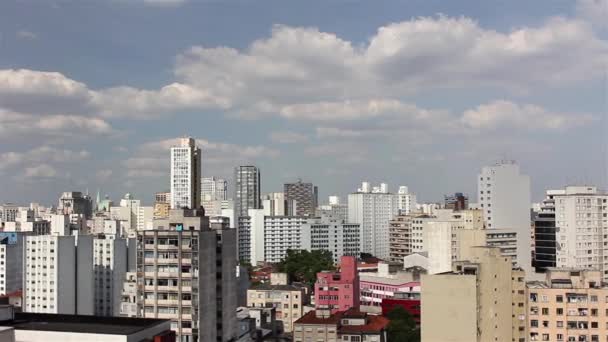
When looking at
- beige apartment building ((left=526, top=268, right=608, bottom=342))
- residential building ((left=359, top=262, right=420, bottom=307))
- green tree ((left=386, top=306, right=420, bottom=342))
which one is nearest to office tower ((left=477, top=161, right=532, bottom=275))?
residential building ((left=359, top=262, right=420, bottom=307))

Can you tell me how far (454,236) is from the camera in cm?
953

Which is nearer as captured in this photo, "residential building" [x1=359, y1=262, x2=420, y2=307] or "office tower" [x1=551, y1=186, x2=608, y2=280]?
"residential building" [x1=359, y1=262, x2=420, y2=307]

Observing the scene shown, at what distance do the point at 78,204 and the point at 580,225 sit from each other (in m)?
10.9

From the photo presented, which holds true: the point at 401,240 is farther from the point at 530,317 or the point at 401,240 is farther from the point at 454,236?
the point at 530,317

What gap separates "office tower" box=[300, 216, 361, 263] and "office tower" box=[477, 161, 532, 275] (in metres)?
4.45

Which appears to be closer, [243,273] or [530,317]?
[530,317]

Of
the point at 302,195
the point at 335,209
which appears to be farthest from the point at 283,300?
the point at 302,195

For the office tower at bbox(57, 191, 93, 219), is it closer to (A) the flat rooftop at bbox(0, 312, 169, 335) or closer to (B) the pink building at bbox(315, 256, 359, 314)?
(B) the pink building at bbox(315, 256, 359, 314)

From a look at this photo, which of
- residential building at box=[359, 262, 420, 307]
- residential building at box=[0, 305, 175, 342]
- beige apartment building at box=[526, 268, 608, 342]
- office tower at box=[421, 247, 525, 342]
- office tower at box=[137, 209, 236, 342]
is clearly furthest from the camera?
residential building at box=[359, 262, 420, 307]

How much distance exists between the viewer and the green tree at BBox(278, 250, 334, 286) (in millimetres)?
10578

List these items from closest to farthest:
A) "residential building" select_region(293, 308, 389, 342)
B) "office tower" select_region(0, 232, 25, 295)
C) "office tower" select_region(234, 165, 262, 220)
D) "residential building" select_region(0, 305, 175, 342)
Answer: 1. "residential building" select_region(0, 305, 175, 342)
2. "residential building" select_region(293, 308, 389, 342)
3. "office tower" select_region(0, 232, 25, 295)
4. "office tower" select_region(234, 165, 262, 220)

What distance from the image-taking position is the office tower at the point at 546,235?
994 cm

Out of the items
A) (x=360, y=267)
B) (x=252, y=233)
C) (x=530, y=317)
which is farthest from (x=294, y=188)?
(x=530, y=317)

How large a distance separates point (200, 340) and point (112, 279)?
4.72 metres
